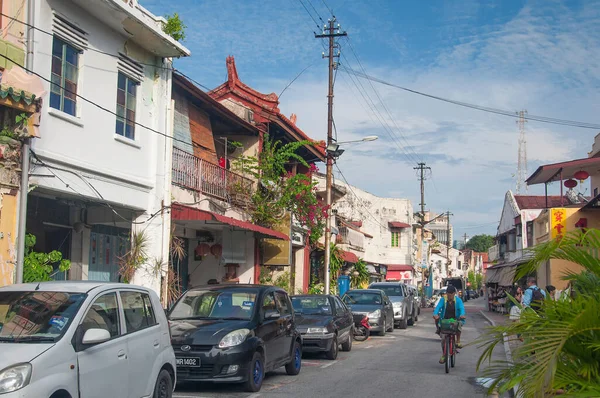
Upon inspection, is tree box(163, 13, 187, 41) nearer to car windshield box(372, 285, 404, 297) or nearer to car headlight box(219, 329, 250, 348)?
car headlight box(219, 329, 250, 348)

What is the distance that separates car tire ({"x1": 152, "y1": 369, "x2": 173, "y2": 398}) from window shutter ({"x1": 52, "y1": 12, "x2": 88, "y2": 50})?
7872 millimetres

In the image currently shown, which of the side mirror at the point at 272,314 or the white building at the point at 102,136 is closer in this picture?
the side mirror at the point at 272,314

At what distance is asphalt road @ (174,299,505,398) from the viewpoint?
1088 cm

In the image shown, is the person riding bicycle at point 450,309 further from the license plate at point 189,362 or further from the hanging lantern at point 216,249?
the hanging lantern at point 216,249

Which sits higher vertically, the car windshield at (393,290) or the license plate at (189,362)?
the car windshield at (393,290)

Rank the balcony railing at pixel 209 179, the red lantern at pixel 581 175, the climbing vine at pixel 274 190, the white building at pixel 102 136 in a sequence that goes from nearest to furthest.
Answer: the white building at pixel 102 136
the balcony railing at pixel 209 179
the climbing vine at pixel 274 190
the red lantern at pixel 581 175

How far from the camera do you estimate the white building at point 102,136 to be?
516 inches

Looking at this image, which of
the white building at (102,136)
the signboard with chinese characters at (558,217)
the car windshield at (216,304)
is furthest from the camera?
the signboard with chinese characters at (558,217)

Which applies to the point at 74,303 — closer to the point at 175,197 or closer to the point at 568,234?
the point at 568,234

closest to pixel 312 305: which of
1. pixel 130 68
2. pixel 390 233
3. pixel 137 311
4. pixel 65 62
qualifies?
pixel 130 68

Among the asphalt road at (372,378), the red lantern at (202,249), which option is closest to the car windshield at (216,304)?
the asphalt road at (372,378)

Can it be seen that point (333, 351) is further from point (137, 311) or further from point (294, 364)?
point (137, 311)

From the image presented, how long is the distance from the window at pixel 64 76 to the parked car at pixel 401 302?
17507mm

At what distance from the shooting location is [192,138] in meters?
20.2
